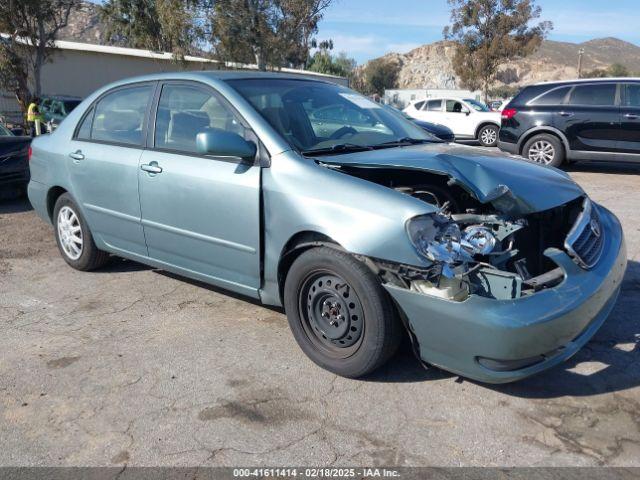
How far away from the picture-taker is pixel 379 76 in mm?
75875

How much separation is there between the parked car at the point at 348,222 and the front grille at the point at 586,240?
16 millimetres

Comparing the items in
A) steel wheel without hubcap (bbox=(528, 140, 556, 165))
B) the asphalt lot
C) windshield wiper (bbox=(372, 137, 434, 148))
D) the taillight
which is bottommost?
the asphalt lot

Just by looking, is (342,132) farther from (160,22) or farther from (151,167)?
(160,22)

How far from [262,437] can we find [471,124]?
53.1 feet

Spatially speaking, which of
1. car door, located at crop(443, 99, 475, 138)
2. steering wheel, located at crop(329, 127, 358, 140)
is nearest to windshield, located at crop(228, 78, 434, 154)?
steering wheel, located at crop(329, 127, 358, 140)

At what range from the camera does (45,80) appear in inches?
1164

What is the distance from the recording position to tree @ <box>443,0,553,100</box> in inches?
1203

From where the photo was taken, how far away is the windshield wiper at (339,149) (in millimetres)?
3673

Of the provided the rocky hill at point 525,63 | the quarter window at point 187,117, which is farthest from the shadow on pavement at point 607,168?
the rocky hill at point 525,63

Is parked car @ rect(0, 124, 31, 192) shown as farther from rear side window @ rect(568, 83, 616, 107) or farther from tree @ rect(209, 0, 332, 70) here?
tree @ rect(209, 0, 332, 70)

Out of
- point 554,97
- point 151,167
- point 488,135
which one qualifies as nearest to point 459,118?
point 488,135

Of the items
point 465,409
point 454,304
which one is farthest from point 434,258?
point 465,409

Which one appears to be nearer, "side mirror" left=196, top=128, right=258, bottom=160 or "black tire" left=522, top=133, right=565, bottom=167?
"side mirror" left=196, top=128, right=258, bottom=160

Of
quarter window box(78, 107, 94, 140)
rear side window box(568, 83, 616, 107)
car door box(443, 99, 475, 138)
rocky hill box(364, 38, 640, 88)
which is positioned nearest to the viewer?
quarter window box(78, 107, 94, 140)
